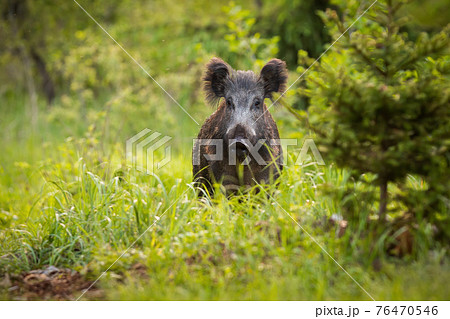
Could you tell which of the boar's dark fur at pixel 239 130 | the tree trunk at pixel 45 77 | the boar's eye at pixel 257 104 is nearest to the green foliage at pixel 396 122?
the boar's dark fur at pixel 239 130

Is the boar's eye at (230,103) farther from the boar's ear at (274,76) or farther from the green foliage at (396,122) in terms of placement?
the green foliage at (396,122)

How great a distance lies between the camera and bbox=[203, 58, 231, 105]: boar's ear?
5414mm

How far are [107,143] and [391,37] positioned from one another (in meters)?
5.72

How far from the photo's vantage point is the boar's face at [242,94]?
4.95 m

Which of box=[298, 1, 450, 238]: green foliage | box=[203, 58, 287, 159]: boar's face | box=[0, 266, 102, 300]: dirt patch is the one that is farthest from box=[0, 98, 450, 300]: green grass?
box=[203, 58, 287, 159]: boar's face

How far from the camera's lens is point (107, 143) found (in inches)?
325

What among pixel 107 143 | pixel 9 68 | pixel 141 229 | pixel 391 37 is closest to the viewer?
pixel 391 37

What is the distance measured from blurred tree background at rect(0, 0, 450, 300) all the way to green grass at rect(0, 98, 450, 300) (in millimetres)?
191

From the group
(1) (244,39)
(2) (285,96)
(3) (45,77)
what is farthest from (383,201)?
(3) (45,77)

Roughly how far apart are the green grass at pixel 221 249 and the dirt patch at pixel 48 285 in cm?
7

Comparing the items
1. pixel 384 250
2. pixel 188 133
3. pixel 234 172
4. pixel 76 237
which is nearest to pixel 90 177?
pixel 76 237

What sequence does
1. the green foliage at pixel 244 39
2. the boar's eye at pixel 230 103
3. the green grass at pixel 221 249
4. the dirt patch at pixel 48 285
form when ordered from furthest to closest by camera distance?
the green foliage at pixel 244 39, the boar's eye at pixel 230 103, the dirt patch at pixel 48 285, the green grass at pixel 221 249

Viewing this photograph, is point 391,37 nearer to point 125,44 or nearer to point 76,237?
point 76,237

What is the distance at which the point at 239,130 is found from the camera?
4.93m
